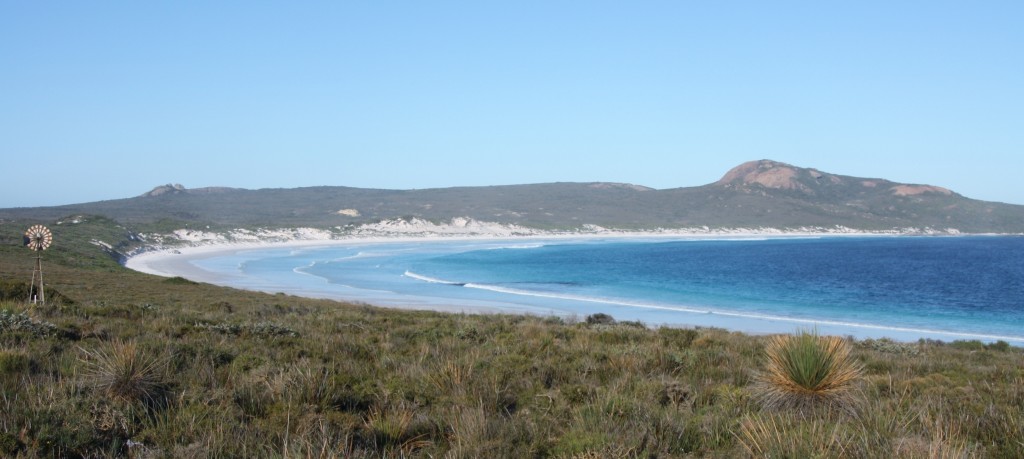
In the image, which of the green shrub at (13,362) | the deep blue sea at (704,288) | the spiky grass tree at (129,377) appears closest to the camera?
the spiky grass tree at (129,377)

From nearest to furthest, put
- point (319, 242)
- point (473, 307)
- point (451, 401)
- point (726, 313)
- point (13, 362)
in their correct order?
point (451, 401), point (13, 362), point (473, 307), point (726, 313), point (319, 242)

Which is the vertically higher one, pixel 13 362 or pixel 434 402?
pixel 13 362

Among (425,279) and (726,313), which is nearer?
(726,313)

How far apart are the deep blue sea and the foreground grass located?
9046 millimetres

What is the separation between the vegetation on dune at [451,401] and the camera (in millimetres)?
4539

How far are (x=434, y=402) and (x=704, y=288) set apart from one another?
40.4 metres

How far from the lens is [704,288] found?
1742 inches

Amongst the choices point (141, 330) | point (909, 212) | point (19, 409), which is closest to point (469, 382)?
point (19, 409)

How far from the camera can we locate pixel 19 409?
15.9ft

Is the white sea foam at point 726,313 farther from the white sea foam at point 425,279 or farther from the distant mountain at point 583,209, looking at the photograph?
the distant mountain at point 583,209

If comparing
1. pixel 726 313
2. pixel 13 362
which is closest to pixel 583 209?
pixel 726 313

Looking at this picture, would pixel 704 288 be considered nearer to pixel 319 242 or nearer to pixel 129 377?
pixel 129 377

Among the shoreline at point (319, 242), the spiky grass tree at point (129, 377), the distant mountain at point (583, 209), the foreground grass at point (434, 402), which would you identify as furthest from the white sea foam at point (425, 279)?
the distant mountain at point (583, 209)

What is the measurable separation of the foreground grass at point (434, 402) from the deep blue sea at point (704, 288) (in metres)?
9.05
